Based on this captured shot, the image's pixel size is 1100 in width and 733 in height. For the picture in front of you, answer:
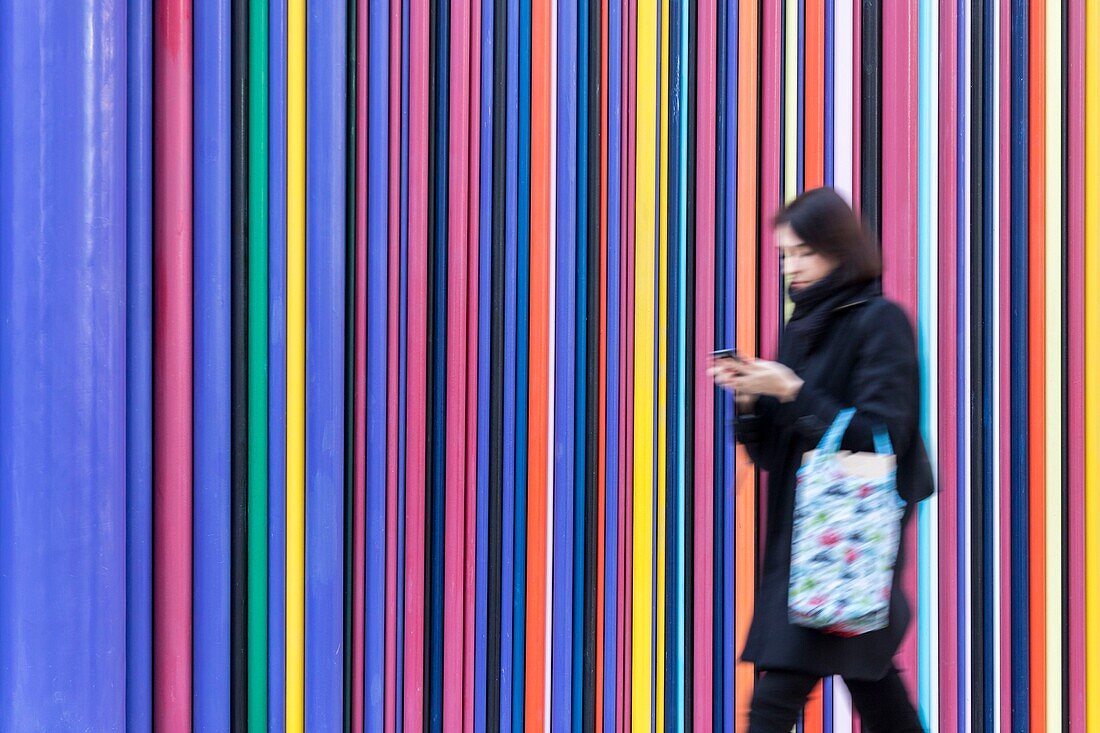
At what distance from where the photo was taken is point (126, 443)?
5.08ft

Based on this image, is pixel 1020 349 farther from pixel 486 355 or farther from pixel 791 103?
pixel 486 355

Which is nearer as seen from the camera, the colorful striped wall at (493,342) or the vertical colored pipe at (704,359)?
the colorful striped wall at (493,342)

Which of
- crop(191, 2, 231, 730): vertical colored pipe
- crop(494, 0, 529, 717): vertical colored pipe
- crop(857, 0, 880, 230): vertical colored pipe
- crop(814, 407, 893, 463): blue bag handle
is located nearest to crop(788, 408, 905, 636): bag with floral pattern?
crop(814, 407, 893, 463): blue bag handle

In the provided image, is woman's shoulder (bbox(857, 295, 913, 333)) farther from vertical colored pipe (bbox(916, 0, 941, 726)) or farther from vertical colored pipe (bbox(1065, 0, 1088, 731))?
vertical colored pipe (bbox(1065, 0, 1088, 731))

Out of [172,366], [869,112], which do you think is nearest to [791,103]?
[869,112]

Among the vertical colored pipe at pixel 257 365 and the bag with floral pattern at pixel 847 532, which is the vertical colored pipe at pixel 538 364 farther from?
the bag with floral pattern at pixel 847 532

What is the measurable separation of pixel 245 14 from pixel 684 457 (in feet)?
3.50

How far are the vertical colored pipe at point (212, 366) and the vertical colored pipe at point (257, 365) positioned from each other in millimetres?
41

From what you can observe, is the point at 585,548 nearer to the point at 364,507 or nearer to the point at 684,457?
the point at 684,457

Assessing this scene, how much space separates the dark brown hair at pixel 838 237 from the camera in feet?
4.25

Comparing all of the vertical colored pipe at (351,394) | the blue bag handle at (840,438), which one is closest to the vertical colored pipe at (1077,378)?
the blue bag handle at (840,438)

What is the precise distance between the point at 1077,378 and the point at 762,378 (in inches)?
37.9

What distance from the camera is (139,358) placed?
1.54m

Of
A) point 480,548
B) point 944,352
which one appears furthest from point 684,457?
point 944,352
